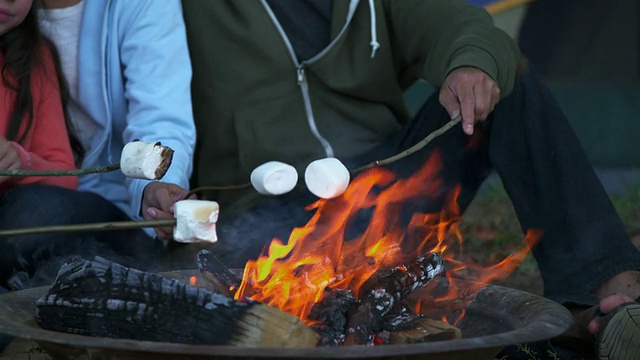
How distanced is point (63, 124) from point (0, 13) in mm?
413

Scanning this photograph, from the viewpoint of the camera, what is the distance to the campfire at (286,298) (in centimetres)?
179

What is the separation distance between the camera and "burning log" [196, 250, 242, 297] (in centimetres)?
214

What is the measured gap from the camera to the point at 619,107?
559 cm

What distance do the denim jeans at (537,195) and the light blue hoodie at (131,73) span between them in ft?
1.10

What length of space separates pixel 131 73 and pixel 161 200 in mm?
586

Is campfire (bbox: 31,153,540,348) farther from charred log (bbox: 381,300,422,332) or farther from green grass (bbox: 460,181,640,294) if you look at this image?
green grass (bbox: 460,181,640,294)

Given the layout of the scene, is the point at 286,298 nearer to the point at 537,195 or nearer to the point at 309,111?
the point at 537,195

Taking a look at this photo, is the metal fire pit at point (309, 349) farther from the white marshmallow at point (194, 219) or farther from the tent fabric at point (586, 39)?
the tent fabric at point (586, 39)

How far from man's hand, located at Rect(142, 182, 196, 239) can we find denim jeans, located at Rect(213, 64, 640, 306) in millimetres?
279

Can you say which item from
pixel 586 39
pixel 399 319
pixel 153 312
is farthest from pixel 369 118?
pixel 586 39

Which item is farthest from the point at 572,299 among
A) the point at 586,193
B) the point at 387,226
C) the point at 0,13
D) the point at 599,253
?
the point at 0,13

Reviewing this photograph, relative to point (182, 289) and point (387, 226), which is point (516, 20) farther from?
point (182, 289)

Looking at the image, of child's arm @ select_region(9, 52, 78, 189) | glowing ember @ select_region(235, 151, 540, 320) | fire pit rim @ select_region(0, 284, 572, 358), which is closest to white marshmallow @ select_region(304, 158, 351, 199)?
glowing ember @ select_region(235, 151, 540, 320)

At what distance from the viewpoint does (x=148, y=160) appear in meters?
2.09
